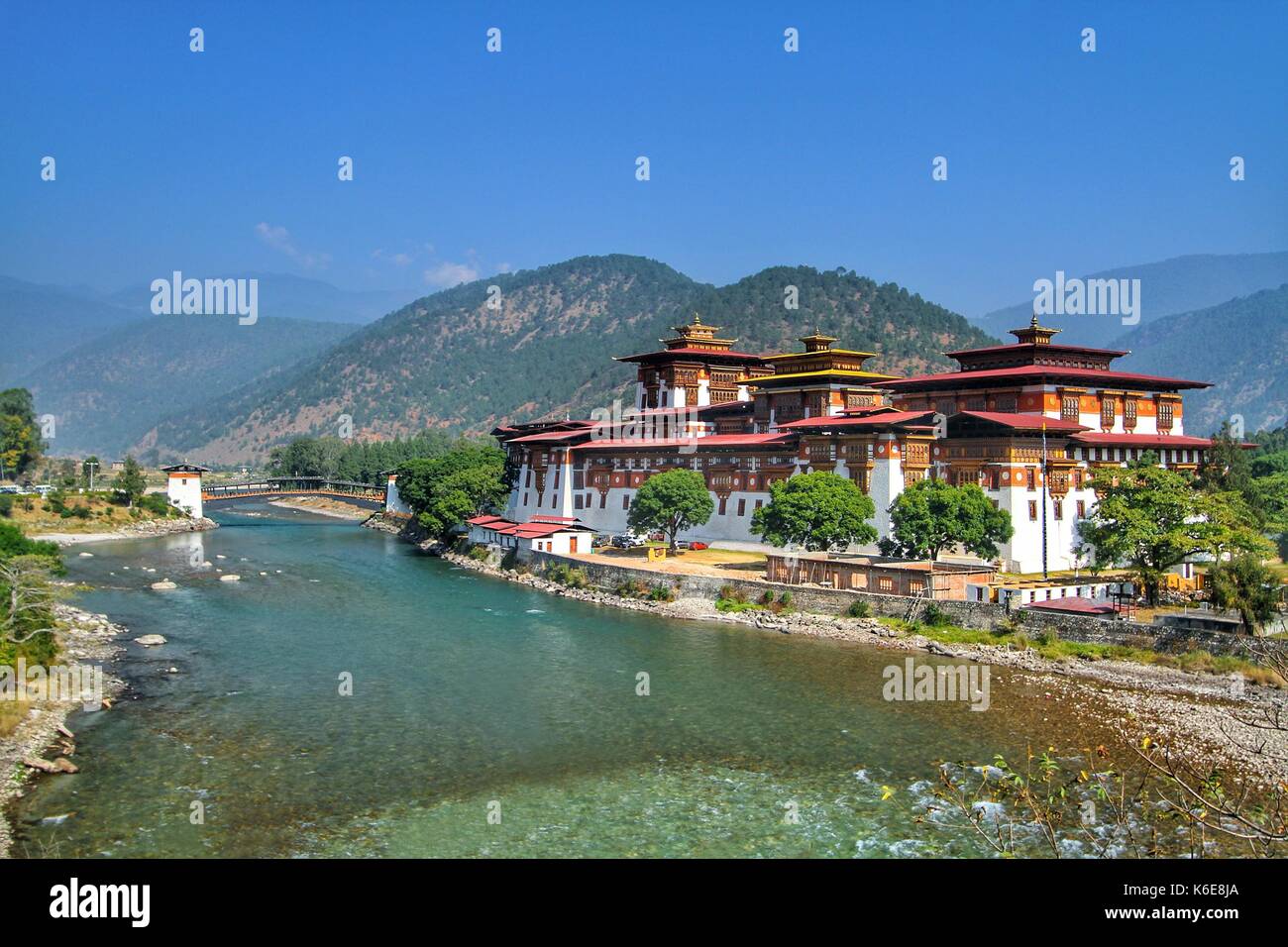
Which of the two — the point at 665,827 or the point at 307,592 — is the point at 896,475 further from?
the point at 665,827

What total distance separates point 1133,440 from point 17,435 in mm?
→ 102347

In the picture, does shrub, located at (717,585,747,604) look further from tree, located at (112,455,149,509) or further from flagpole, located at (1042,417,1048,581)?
tree, located at (112,455,149,509)

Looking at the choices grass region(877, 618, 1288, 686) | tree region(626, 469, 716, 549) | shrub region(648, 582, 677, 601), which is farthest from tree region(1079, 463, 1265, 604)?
tree region(626, 469, 716, 549)

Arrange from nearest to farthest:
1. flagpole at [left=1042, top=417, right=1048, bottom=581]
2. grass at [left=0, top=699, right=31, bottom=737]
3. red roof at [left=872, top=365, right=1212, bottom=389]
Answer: grass at [left=0, top=699, right=31, bottom=737] → flagpole at [left=1042, top=417, right=1048, bottom=581] → red roof at [left=872, top=365, right=1212, bottom=389]

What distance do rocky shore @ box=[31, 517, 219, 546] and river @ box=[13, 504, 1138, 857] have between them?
102 feet

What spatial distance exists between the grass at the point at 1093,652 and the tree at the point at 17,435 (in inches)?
3857

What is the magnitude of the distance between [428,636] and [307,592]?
45.1 ft

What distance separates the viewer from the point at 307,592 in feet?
185

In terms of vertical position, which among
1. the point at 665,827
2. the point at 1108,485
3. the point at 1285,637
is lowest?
the point at 665,827

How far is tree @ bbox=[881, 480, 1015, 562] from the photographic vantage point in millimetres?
49750

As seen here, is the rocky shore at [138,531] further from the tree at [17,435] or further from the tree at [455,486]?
the tree at [17,435]

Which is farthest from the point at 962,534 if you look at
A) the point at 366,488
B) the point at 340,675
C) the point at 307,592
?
the point at 366,488

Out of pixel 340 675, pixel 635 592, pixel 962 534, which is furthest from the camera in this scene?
pixel 635 592

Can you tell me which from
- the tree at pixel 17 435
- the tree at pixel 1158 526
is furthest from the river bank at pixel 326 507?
the tree at pixel 1158 526
